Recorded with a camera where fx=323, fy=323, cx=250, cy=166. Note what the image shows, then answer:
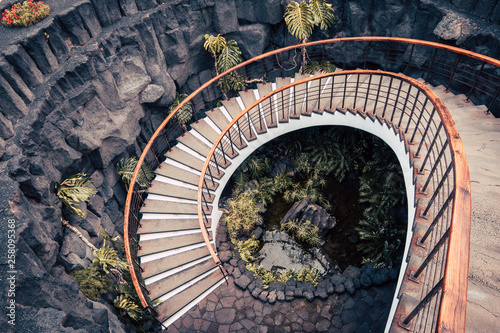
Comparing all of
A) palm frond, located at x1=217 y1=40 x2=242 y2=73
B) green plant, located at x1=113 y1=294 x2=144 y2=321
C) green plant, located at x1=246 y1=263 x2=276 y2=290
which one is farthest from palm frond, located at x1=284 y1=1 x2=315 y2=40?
green plant, located at x1=113 y1=294 x2=144 y2=321

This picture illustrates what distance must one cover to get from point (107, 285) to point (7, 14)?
621cm

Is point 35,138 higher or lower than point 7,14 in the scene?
lower

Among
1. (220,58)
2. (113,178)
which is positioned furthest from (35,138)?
(220,58)

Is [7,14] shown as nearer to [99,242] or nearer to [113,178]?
[113,178]

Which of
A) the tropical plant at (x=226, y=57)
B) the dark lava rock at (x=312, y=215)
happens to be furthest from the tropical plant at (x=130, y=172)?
the dark lava rock at (x=312, y=215)

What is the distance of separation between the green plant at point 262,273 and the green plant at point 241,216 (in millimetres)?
990

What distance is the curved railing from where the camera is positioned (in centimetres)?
725

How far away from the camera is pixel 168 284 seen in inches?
295

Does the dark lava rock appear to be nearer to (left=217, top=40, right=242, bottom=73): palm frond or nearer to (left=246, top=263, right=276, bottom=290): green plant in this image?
(left=246, top=263, right=276, bottom=290): green plant

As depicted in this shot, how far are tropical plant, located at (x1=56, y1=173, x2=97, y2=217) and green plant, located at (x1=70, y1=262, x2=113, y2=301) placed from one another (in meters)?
1.15

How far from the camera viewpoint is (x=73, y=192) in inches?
262

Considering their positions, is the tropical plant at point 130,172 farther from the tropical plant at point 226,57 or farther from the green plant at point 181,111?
the tropical plant at point 226,57

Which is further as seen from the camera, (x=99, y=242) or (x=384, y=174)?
(x=384, y=174)

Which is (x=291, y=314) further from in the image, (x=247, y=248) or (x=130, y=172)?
(x=130, y=172)
